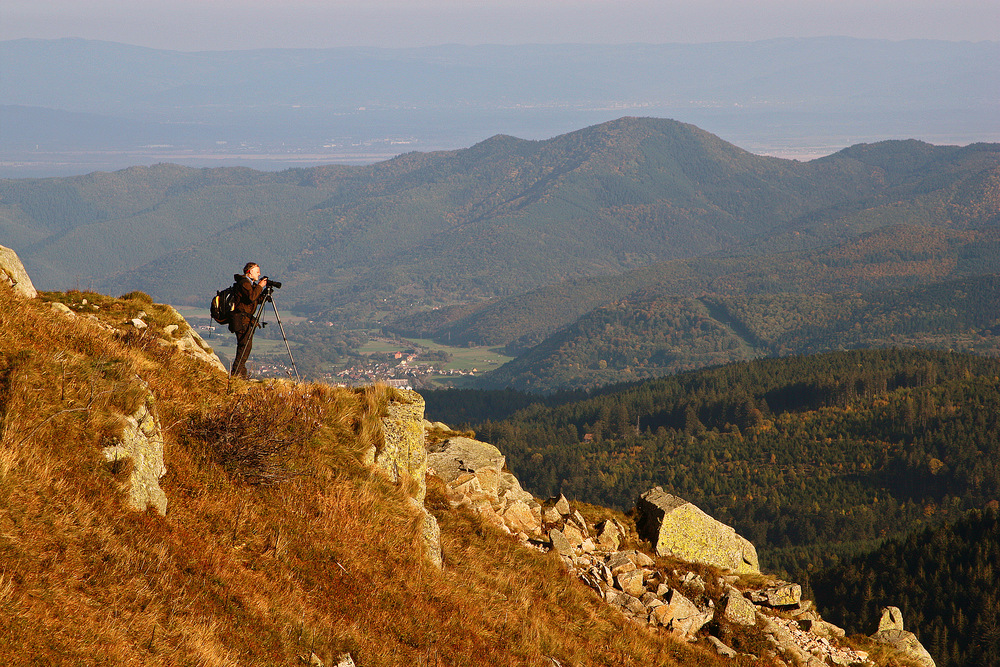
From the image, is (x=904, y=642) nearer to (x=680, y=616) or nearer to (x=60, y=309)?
(x=680, y=616)

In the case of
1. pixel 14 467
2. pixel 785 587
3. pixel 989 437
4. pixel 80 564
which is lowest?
pixel 989 437

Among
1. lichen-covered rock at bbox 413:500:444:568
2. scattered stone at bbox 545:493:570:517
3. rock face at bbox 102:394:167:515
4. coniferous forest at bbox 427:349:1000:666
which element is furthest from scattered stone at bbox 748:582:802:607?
coniferous forest at bbox 427:349:1000:666

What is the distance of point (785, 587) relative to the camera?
22.6 metres

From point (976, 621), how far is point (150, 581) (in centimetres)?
11420

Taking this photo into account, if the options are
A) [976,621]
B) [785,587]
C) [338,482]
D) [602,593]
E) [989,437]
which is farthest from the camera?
[989,437]

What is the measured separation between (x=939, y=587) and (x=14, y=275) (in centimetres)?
11673

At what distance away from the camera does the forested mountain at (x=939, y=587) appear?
94500 mm

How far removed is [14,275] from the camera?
805 inches

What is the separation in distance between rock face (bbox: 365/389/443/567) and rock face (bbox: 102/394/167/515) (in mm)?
4876

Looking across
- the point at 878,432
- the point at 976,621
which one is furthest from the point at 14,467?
the point at 878,432

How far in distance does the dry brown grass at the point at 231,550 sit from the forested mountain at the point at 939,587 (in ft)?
264

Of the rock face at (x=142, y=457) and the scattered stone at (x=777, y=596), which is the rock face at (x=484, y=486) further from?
the rock face at (x=142, y=457)

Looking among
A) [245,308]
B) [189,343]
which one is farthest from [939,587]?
[245,308]

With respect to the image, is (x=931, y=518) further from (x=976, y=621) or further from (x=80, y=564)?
(x=80, y=564)
